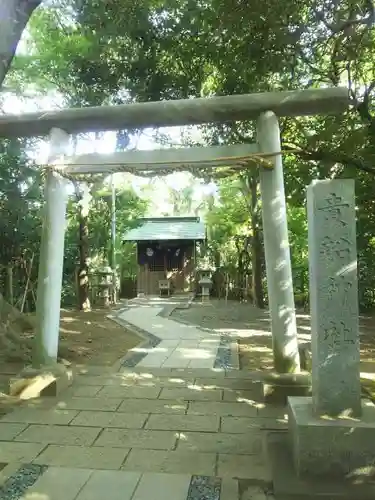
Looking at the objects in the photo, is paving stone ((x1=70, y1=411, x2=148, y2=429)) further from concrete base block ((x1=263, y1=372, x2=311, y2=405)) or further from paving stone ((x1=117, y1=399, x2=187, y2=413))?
concrete base block ((x1=263, y1=372, x2=311, y2=405))

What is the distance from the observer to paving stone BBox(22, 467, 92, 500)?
9.32ft

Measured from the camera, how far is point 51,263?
17.1ft

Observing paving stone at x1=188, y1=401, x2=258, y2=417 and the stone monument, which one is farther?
paving stone at x1=188, y1=401, x2=258, y2=417

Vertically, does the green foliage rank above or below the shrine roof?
above

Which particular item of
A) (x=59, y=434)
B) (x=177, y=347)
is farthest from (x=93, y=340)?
(x=59, y=434)

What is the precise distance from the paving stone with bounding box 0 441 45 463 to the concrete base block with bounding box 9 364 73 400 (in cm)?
118

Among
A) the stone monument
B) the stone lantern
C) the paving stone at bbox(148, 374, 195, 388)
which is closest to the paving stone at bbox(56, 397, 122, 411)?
the paving stone at bbox(148, 374, 195, 388)

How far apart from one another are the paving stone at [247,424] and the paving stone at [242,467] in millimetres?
539

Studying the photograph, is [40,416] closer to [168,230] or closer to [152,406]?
[152,406]

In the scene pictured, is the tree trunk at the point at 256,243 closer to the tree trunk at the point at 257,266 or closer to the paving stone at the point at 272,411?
the tree trunk at the point at 257,266

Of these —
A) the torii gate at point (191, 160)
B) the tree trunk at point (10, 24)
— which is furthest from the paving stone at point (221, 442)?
the tree trunk at point (10, 24)

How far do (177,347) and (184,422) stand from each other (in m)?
3.80

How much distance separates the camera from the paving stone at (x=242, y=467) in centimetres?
316

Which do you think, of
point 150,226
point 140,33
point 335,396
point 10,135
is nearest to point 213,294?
point 150,226
